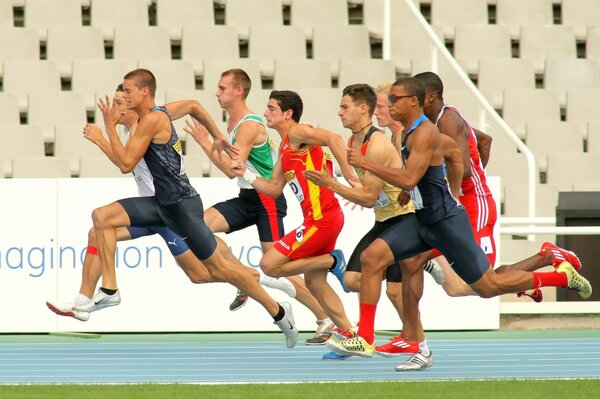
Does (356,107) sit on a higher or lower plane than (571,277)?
higher

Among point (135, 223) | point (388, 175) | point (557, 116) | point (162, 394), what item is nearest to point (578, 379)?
point (388, 175)

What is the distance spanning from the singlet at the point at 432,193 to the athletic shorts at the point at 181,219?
1.89 metres

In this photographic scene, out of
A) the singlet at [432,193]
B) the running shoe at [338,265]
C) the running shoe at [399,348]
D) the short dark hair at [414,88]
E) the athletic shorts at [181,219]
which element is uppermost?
the short dark hair at [414,88]

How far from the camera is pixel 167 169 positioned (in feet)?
34.9

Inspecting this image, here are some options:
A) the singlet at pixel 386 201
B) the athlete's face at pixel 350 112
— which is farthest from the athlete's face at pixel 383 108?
the athlete's face at pixel 350 112

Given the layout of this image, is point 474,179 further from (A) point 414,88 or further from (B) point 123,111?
(B) point 123,111

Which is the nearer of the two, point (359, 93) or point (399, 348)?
point (399, 348)

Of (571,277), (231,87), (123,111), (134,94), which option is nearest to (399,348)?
(571,277)

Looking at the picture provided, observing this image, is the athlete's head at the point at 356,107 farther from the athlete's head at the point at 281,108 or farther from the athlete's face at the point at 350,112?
the athlete's head at the point at 281,108

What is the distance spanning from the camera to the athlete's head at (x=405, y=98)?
31.3 feet

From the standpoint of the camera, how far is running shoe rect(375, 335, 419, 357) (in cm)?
1012

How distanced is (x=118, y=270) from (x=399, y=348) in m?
3.74

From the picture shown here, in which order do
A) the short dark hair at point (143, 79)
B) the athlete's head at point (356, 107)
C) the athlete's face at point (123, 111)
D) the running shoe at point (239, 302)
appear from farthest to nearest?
the running shoe at point (239, 302), the athlete's face at point (123, 111), the short dark hair at point (143, 79), the athlete's head at point (356, 107)

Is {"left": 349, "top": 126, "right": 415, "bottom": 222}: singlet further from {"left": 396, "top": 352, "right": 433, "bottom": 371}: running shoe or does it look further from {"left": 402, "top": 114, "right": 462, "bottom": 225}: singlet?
{"left": 396, "top": 352, "right": 433, "bottom": 371}: running shoe
